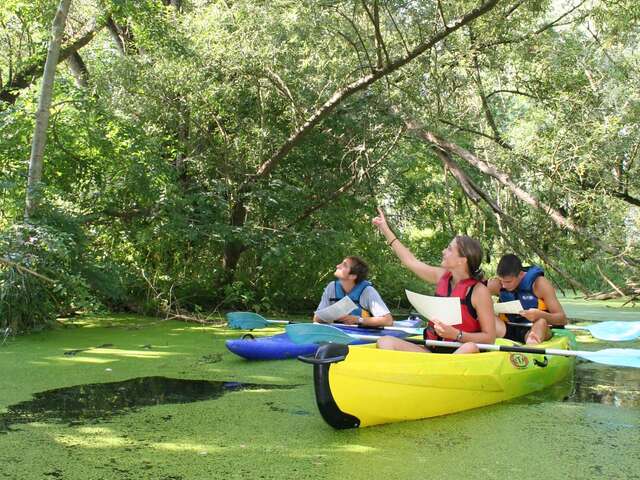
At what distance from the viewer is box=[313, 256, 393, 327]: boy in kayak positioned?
19.3 feet

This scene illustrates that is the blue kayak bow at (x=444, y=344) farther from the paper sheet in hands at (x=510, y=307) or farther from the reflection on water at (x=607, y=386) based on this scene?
the paper sheet in hands at (x=510, y=307)

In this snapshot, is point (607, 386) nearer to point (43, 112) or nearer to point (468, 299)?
point (468, 299)

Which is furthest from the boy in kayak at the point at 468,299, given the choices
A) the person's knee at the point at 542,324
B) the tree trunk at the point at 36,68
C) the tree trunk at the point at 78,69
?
the tree trunk at the point at 78,69

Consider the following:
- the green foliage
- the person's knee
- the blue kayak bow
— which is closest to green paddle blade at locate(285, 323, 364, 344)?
the blue kayak bow

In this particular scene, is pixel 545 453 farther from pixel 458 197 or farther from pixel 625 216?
pixel 458 197

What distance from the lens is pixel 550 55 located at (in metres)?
8.45

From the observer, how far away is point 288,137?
909 centimetres

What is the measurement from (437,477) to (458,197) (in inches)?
404

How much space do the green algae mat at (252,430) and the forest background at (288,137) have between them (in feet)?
7.66

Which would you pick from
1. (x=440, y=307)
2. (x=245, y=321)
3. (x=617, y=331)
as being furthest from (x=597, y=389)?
(x=245, y=321)

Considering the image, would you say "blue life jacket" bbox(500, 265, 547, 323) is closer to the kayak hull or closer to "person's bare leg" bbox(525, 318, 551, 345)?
"person's bare leg" bbox(525, 318, 551, 345)

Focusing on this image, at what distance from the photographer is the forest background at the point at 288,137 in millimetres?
7512

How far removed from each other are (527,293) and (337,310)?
156 cm

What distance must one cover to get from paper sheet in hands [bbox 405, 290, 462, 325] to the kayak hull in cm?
138
